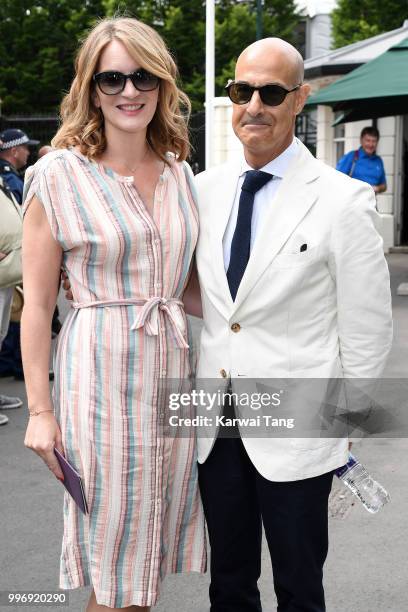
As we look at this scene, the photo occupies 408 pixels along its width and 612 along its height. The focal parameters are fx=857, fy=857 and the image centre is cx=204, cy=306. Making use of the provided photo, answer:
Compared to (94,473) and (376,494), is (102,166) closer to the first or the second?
(94,473)

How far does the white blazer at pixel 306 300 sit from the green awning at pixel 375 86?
751 centimetres

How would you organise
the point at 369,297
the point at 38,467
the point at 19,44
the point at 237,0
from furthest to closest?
the point at 237,0 < the point at 19,44 < the point at 38,467 < the point at 369,297

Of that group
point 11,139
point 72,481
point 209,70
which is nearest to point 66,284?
point 72,481

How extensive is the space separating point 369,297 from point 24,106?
3305cm

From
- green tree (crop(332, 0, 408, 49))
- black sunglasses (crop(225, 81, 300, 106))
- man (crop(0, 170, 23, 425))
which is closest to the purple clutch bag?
black sunglasses (crop(225, 81, 300, 106))

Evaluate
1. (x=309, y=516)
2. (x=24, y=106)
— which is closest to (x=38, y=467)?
(x=309, y=516)

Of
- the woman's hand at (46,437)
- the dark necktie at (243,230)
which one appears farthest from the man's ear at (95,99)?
the woman's hand at (46,437)

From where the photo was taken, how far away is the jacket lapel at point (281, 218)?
7.98 ft

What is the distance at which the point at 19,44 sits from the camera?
33.4 metres

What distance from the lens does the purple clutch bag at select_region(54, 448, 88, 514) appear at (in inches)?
97.7

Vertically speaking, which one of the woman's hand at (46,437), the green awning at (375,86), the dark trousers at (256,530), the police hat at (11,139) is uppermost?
the green awning at (375,86)

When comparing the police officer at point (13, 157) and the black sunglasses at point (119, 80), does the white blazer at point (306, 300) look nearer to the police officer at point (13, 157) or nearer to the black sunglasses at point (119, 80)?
the black sunglasses at point (119, 80)

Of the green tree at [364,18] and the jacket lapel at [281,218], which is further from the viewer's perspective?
the green tree at [364,18]

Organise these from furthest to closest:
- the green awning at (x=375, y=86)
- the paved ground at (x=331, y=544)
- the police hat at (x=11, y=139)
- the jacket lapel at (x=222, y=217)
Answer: the green awning at (x=375, y=86) < the police hat at (x=11, y=139) < the paved ground at (x=331, y=544) < the jacket lapel at (x=222, y=217)
